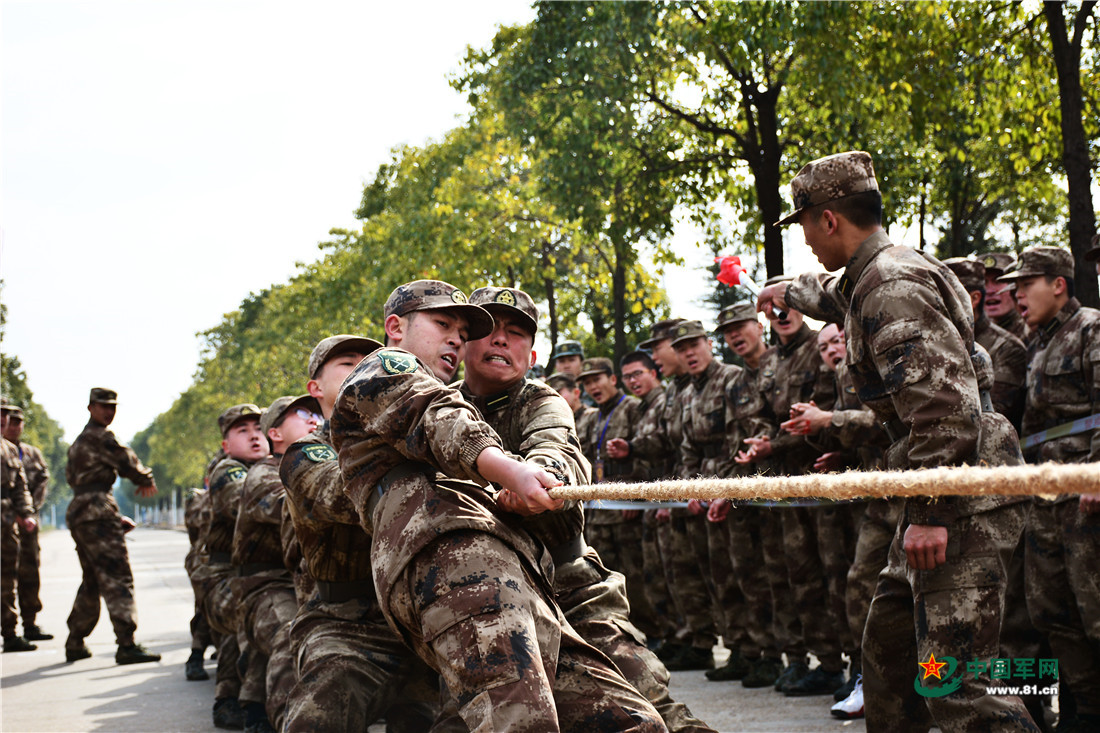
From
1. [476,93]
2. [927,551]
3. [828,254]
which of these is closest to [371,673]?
[927,551]

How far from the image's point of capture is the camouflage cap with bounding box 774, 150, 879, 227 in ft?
13.4

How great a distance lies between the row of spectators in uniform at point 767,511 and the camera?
19.0 ft

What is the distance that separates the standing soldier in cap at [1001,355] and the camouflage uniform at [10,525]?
10465 millimetres

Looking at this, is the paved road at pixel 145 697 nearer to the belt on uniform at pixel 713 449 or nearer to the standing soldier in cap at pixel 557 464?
the belt on uniform at pixel 713 449

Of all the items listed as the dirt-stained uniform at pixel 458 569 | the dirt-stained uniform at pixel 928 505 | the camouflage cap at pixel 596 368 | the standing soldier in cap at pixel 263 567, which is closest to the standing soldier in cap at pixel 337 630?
the dirt-stained uniform at pixel 458 569

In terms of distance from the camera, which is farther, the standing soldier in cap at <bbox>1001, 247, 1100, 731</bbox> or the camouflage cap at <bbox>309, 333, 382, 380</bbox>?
the standing soldier in cap at <bbox>1001, 247, 1100, 731</bbox>

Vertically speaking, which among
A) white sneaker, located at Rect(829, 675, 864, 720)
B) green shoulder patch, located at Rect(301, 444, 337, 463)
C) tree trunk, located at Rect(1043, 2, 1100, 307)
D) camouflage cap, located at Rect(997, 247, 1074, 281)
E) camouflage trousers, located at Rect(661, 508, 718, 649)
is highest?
tree trunk, located at Rect(1043, 2, 1100, 307)

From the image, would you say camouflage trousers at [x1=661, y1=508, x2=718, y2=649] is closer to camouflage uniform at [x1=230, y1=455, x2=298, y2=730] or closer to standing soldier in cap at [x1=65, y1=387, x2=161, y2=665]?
camouflage uniform at [x1=230, y1=455, x2=298, y2=730]

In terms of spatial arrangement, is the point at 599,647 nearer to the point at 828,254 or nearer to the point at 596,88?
the point at 828,254

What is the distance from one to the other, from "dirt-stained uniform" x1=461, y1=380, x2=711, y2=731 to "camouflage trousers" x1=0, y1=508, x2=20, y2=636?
387 inches

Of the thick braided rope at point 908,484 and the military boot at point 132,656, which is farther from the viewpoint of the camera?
the military boot at point 132,656

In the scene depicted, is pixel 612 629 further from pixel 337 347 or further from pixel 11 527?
pixel 11 527

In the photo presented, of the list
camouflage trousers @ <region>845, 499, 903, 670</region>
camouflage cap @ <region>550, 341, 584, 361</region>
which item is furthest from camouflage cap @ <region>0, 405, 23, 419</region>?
camouflage trousers @ <region>845, 499, 903, 670</region>

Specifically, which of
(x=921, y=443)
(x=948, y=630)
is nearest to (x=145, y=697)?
(x=948, y=630)
